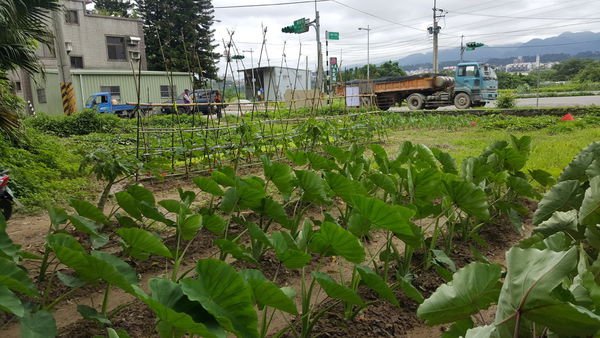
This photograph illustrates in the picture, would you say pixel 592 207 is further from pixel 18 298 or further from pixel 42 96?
pixel 42 96

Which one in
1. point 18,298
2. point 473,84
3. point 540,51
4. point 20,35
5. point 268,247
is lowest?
point 268,247

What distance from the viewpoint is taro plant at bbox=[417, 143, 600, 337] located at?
69 cm

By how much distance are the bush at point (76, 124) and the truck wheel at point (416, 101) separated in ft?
35.7

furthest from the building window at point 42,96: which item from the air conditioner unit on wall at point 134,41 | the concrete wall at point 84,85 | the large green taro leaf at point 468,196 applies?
the large green taro leaf at point 468,196

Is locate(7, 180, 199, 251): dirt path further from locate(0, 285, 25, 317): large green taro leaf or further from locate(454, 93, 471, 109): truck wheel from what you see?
locate(454, 93, 471, 109): truck wheel

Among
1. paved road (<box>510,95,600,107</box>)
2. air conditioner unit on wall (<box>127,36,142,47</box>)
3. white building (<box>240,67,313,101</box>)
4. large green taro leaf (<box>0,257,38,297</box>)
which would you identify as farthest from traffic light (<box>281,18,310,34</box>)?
large green taro leaf (<box>0,257,38,297</box>)

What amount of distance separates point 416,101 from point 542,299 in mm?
17463

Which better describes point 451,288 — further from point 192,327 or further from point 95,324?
point 95,324

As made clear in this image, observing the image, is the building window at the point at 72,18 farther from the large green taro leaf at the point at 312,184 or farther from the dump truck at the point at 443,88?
the large green taro leaf at the point at 312,184

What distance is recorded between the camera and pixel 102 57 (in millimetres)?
22031

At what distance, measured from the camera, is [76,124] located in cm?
1202

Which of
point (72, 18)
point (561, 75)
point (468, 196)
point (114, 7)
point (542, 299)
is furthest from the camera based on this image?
point (561, 75)

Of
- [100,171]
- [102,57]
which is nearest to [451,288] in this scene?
[100,171]

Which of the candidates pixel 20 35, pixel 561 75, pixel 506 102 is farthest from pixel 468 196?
pixel 561 75
